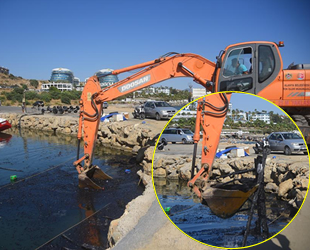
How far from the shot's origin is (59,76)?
148 metres

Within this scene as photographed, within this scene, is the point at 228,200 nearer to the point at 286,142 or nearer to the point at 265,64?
the point at 286,142

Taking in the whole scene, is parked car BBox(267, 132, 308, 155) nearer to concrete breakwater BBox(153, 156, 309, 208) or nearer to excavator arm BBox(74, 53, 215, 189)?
concrete breakwater BBox(153, 156, 309, 208)

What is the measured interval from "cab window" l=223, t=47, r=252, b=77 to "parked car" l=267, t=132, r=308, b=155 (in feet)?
10.2

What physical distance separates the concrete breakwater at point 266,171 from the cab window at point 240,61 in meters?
2.77

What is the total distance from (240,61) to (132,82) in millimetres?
4655

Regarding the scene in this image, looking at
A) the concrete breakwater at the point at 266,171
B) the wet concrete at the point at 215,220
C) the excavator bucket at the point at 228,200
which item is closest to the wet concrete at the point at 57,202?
the concrete breakwater at the point at 266,171

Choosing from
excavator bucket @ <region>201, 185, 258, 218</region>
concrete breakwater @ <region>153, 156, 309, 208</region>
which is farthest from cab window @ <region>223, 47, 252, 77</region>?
excavator bucket @ <region>201, 185, 258, 218</region>

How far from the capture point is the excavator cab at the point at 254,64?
546 cm

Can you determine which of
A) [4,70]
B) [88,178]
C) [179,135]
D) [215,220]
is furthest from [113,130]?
[4,70]

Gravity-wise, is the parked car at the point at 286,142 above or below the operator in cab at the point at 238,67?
below

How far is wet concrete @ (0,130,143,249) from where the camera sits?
778 centimetres

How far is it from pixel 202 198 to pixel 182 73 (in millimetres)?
6071

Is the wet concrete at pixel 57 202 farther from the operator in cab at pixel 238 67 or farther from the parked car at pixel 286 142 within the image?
the parked car at pixel 286 142

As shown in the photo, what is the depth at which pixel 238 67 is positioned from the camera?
5641 millimetres
